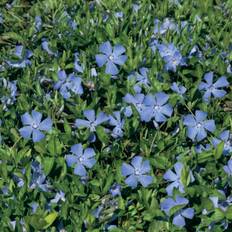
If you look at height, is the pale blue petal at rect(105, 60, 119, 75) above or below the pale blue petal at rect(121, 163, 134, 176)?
above

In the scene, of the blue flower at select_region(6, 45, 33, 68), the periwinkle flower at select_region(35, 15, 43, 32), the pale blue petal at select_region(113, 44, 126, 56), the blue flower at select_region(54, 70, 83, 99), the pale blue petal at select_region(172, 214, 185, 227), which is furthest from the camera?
the periwinkle flower at select_region(35, 15, 43, 32)

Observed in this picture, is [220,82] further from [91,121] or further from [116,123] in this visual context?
[91,121]

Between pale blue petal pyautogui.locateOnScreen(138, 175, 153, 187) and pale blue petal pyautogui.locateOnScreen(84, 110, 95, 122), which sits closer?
pale blue petal pyautogui.locateOnScreen(138, 175, 153, 187)

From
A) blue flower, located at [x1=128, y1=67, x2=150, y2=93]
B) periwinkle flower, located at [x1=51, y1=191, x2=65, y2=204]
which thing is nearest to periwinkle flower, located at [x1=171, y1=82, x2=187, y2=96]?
blue flower, located at [x1=128, y1=67, x2=150, y2=93]

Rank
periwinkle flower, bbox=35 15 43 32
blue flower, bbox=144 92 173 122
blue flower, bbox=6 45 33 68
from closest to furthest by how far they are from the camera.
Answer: blue flower, bbox=144 92 173 122 → blue flower, bbox=6 45 33 68 → periwinkle flower, bbox=35 15 43 32

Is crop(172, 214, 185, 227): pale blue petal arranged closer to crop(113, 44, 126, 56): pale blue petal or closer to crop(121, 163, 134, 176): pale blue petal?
crop(121, 163, 134, 176): pale blue petal

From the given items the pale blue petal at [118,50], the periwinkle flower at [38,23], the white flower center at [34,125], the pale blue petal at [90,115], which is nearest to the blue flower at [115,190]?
the pale blue petal at [90,115]

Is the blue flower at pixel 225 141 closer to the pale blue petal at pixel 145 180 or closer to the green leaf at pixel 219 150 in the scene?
the green leaf at pixel 219 150
